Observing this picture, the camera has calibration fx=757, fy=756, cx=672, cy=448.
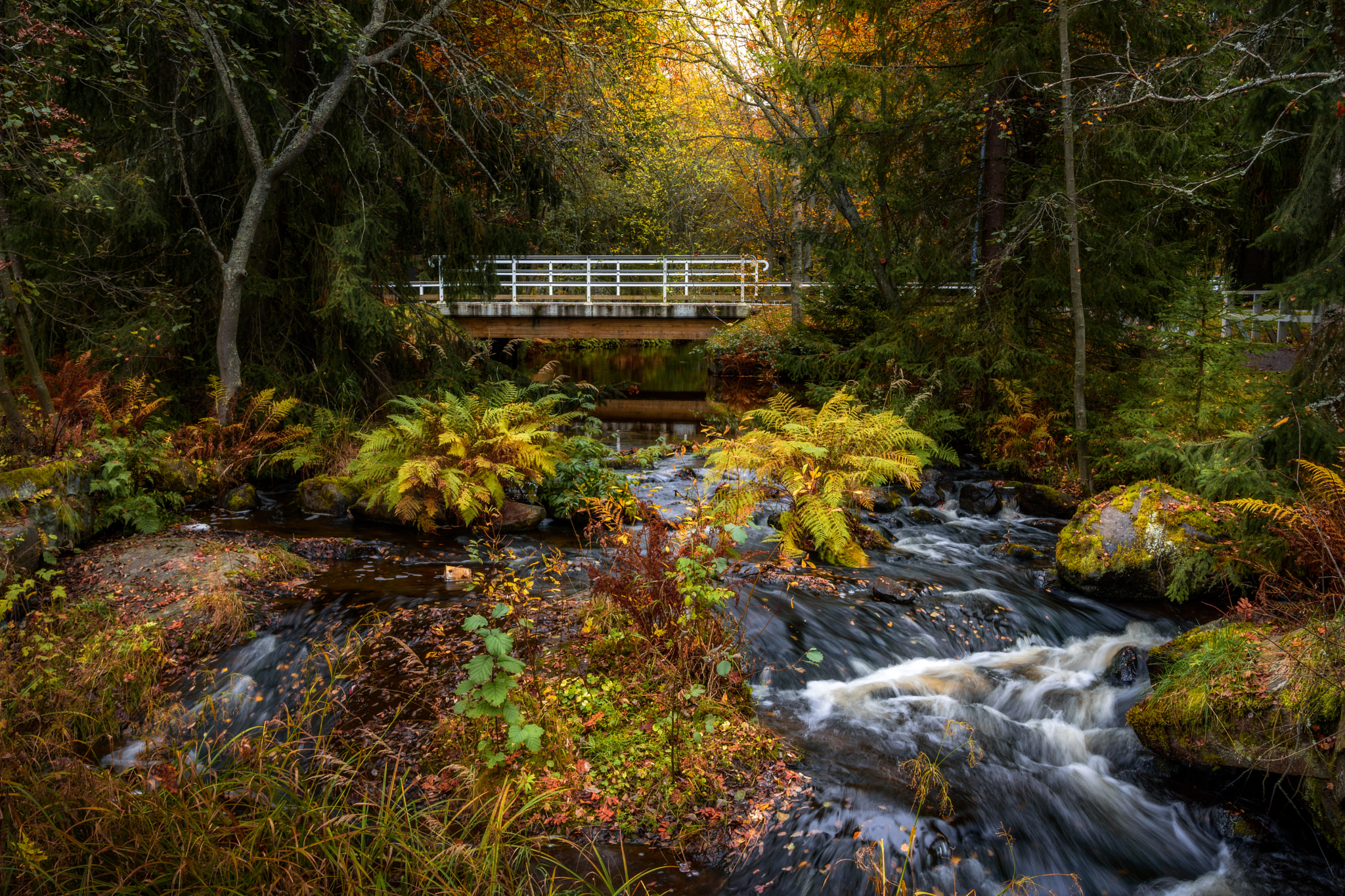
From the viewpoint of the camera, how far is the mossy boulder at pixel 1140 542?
600 centimetres

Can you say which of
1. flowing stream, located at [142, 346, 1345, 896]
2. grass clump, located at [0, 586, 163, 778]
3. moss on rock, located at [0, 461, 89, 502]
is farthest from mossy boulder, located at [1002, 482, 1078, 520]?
moss on rock, located at [0, 461, 89, 502]

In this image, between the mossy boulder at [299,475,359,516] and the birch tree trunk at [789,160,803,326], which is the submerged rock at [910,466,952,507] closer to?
the birch tree trunk at [789,160,803,326]

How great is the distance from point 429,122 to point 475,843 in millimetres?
9701

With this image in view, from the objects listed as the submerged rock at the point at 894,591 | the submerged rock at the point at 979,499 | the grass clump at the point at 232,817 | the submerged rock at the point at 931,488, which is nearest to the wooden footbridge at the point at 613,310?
the submerged rock at the point at 931,488

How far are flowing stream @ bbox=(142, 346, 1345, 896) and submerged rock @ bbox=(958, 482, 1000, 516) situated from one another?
1451 millimetres

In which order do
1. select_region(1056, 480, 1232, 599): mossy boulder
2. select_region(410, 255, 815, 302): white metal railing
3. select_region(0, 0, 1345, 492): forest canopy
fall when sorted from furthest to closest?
1. select_region(410, 255, 815, 302): white metal railing
2. select_region(0, 0, 1345, 492): forest canopy
3. select_region(1056, 480, 1232, 599): mossy boulder

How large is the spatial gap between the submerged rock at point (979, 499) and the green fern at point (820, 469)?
97cm

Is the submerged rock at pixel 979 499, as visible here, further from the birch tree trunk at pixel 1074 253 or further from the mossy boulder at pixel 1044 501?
the birch tree trunk at pixel 1074 253

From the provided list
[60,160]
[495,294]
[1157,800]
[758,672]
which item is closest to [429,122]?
[495,294]

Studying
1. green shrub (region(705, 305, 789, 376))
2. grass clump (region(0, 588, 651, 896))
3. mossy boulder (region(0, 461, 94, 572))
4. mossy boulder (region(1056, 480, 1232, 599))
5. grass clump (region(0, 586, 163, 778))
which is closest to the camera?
grass clump (region(0, 588, 651, 896))

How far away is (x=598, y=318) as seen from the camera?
Answer: 18266 mm

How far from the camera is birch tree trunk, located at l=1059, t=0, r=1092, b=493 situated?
7.62 meters

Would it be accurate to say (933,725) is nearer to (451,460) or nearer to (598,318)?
(451,460)

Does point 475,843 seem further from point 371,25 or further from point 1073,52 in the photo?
point 1073,52
